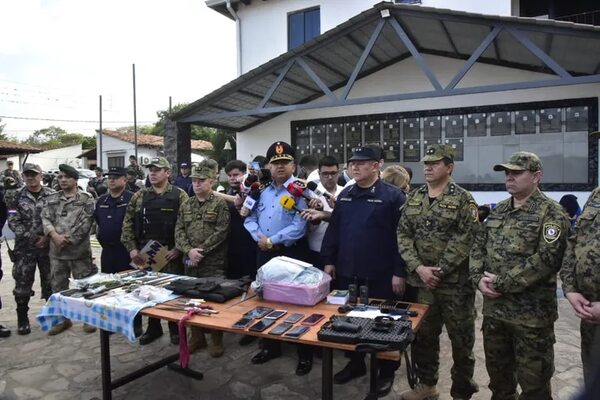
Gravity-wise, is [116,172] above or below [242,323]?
above

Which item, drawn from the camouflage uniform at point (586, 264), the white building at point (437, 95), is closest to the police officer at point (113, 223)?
the white building at point (437, 95)

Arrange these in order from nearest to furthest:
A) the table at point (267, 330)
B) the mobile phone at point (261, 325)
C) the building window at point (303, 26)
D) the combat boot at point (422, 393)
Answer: the table at point (267, 330)
the mobile phone at point (261, 325)
the combat boot at point (422, 393)
the building window at point (303, 26)

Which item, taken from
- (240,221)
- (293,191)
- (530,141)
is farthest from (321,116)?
(293,191)

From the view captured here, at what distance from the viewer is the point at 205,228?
4281mm

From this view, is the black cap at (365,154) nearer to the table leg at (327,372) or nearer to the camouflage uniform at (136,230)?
the table leg at (327,372)

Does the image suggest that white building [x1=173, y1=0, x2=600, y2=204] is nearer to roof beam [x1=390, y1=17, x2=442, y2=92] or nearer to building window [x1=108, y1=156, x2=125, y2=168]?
roof beam [x1=390, y1=17, x2=442, y2=92]

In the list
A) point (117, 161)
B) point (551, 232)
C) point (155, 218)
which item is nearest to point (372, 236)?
point (551, 232)

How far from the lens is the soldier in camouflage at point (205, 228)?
4.27 meters

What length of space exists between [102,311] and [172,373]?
1.25 m

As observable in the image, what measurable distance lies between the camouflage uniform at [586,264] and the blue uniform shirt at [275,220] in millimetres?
1934

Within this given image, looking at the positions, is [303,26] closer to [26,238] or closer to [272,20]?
[272,20]

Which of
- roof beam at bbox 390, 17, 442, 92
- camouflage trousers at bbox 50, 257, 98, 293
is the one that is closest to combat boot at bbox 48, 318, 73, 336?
camouflage trousers at bbox 50, 257, 98, 293

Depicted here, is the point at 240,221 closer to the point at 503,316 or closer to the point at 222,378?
the point at 222,378

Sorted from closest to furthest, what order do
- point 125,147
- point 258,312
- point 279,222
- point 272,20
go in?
point 258,312, point 279,222, point 272,20, point 125,147
